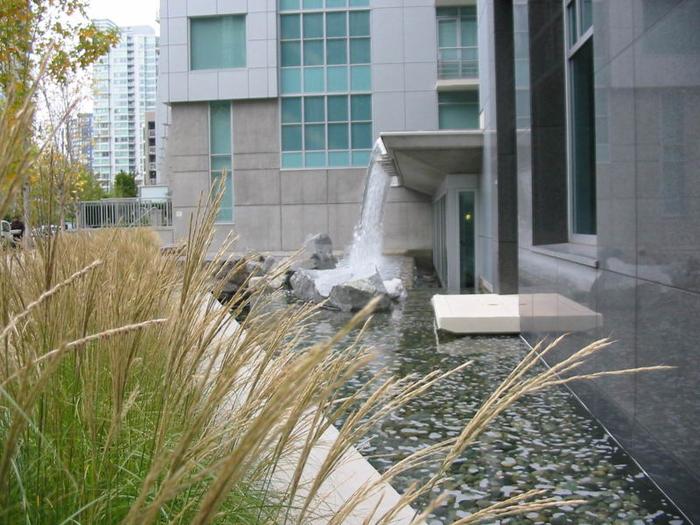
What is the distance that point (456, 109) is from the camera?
85.2ft

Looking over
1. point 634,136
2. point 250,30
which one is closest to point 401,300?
point 634,136

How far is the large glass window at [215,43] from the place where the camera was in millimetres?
26609

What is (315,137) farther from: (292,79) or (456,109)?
(456,109)

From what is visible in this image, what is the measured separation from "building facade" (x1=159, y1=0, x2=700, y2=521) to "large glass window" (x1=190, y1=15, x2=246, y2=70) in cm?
7

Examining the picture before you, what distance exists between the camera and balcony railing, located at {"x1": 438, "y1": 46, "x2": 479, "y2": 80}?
25344 mm

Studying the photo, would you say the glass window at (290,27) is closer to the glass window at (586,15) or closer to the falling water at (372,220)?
the falling water at (372,220)

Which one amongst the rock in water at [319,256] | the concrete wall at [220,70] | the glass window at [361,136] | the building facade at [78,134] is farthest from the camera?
the glass window at [361,136]

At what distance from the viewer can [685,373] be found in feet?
11.1

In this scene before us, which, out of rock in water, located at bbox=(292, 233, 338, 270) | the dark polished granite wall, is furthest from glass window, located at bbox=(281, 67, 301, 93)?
the dark polished granite wall

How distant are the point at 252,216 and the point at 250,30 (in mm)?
6083

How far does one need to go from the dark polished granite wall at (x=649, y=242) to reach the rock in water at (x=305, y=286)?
770 cm

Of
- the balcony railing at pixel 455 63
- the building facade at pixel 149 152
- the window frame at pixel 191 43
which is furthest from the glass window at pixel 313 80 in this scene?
the building facade at pixel 149 152

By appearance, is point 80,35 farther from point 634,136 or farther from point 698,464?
point 698,464

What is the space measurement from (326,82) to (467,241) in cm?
1362
